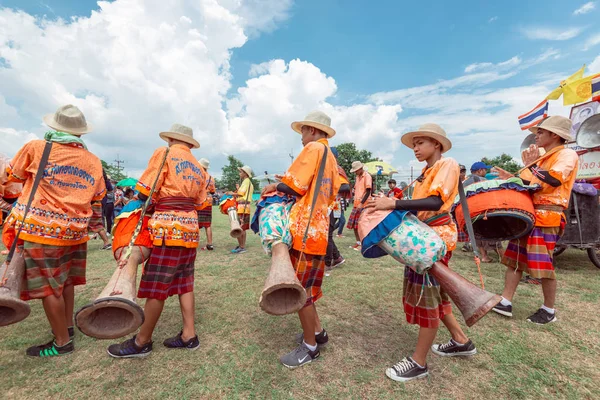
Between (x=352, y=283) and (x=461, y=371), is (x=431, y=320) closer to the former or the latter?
(x=461, y=371)

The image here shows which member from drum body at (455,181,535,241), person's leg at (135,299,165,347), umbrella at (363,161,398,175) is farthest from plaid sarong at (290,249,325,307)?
umbrella at (363,161,398,175)

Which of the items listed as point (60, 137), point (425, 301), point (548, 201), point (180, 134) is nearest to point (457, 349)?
point (425, 301)

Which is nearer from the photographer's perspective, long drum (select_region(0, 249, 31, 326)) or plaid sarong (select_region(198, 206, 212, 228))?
long drum (select_region(0, 249, 31, 326))

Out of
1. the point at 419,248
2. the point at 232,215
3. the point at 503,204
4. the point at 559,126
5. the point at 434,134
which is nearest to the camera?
the point at 419,248

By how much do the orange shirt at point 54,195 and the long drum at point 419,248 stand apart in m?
2.60

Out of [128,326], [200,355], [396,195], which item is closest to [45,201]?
[128,326]

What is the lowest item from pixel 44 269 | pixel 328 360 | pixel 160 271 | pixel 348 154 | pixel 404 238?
pixel 328 360

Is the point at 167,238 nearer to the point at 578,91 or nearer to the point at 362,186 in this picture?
the point at 362,186

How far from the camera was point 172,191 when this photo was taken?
104 inches

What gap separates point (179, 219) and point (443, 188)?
2.24 metres

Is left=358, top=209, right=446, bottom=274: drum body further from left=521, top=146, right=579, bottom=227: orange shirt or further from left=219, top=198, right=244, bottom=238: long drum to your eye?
left=219, top=198, right=244, bottom=238: long drum

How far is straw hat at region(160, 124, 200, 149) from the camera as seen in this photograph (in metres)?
2.93

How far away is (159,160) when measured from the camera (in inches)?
104

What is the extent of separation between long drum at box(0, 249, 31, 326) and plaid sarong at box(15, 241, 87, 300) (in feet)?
0.33
